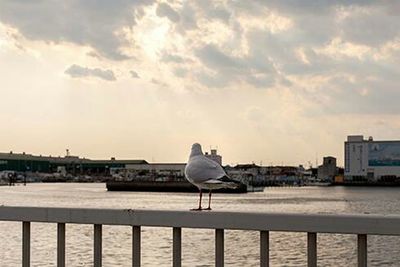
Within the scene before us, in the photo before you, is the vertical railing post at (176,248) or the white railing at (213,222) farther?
the vertical railing post at (176,248)

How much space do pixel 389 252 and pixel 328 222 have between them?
1423 inches

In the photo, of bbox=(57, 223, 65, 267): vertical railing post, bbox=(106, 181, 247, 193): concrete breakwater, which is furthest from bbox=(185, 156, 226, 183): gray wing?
bbox=(106, 181, 247, 193): concrete breakwater

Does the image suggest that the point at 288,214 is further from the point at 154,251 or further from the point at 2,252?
the point at 2,252

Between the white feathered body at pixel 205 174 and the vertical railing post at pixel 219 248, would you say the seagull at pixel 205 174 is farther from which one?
the vertical railing post at pixel 219 248

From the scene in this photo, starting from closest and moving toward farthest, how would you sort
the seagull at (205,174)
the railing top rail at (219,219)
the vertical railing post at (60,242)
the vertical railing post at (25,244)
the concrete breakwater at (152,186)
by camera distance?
1. the railing top rail at (219,219)
2. the vertical railing post at (60,242)
3. the vertical railing post at (25,244)
4. the seagull at (205,174)
5. the concrete breakwater at (152,186)

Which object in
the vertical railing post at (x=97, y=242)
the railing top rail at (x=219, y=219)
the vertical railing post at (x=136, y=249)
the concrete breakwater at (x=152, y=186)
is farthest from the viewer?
the concrete breakwater at (x=152, y=186)

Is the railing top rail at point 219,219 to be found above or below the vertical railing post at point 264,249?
above

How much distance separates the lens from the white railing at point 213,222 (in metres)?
4.83

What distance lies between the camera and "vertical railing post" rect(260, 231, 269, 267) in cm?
505

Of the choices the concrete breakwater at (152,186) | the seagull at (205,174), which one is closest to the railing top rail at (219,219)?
the seagull at (205,174)

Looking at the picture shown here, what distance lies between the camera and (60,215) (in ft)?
18.5

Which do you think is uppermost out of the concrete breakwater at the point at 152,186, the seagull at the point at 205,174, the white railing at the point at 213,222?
the seagull at the point at 205,174

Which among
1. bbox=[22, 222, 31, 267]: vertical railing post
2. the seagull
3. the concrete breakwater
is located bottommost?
the concrete breakwater

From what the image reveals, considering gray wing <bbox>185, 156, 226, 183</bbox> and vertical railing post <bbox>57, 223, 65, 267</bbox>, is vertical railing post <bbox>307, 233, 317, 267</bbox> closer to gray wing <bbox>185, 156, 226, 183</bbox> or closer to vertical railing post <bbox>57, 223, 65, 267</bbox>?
gray wing <bbox>185, 156, 226, 183</bbox>
